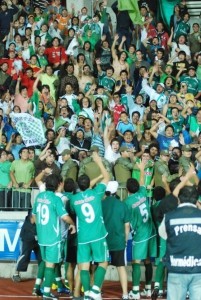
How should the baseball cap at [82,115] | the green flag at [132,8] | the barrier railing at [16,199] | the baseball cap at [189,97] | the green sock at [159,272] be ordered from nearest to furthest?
1. the green sock at [159,272]
2. the barrier railing at [16,199]
3. the baseball cap at [82,115]
4. the baseball cap at [189,97]
5. the green flag at [132,8]

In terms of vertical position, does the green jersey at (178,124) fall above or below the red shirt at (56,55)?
below

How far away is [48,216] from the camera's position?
730 inches

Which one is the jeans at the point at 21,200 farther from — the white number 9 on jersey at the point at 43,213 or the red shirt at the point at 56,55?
the red shirt at the point at 56,55

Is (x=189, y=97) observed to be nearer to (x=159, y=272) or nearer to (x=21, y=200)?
(x=21, y=200)

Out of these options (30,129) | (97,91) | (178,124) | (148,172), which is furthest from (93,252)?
(97,91)

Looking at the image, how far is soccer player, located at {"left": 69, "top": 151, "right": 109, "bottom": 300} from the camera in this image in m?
18.2

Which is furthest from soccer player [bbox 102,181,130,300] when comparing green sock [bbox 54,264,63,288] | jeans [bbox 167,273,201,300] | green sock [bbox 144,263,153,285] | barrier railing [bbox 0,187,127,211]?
jeans [bbox 167,273,201,300]

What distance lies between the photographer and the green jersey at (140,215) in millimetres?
19391

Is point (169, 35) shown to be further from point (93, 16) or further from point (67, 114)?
point (67, 114)

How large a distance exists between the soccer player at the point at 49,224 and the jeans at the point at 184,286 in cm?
434

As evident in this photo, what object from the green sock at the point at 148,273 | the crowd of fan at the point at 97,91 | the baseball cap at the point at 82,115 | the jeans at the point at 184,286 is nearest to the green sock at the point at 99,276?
the green sock at the point at 148,273

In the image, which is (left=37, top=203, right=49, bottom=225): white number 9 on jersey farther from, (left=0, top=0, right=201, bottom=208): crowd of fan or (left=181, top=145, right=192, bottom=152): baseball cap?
(left=181, top=145, right=192, bottom=152): baseball cap

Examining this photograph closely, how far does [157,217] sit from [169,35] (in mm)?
11818

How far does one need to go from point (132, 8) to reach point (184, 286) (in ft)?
54.3
